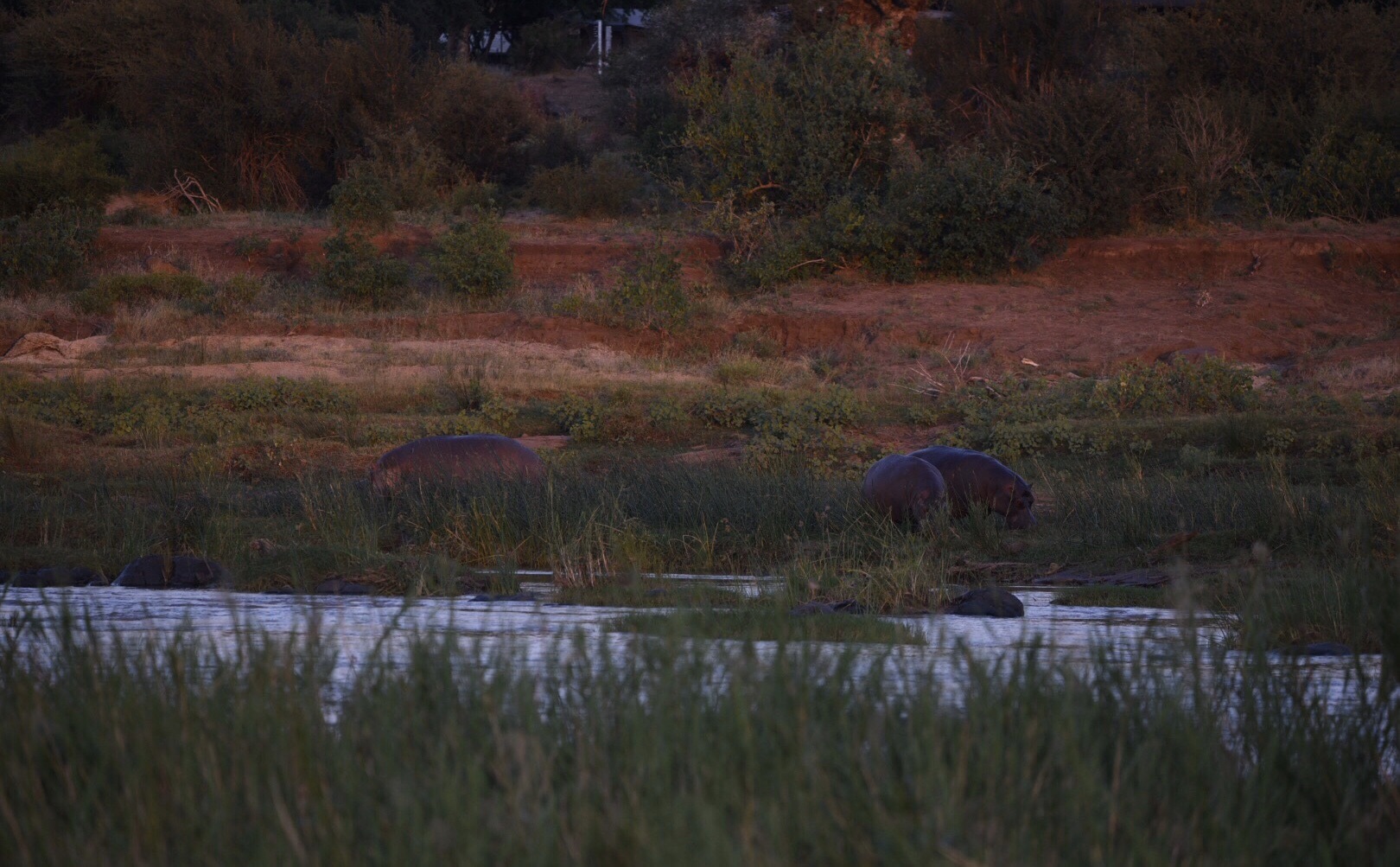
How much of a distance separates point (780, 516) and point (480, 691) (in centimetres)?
602

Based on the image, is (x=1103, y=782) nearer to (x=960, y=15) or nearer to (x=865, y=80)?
(x=865, y=80)

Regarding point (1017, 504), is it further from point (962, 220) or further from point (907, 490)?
point (962, 220)

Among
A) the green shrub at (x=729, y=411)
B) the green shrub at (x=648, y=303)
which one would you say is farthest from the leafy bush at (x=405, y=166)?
the green shrub at (x=729, y=411)

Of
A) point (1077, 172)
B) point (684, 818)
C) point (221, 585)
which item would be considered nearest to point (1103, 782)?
point (684, 818)

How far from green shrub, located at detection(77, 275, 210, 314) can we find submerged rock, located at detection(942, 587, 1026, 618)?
62.2ft

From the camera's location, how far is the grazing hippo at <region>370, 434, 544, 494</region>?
32.8 ft

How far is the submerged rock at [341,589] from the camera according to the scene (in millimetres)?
6703

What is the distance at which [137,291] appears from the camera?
22.7 meters

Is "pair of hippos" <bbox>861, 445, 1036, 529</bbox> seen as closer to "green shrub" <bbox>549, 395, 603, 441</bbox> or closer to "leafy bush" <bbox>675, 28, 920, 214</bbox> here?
"green shrub" <bbox>549, 395, 603, 441</bbox>

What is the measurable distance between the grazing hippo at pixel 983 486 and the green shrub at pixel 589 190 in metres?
21.3

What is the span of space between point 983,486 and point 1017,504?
0.98 ft

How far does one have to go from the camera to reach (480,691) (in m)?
3.14

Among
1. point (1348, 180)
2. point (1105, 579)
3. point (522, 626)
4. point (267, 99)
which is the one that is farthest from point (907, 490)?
point (267, 99)

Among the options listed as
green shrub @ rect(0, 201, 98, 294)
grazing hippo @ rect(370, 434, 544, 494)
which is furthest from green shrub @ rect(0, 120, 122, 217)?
grazing hippo @ rect(370, 434, 544, 494)
